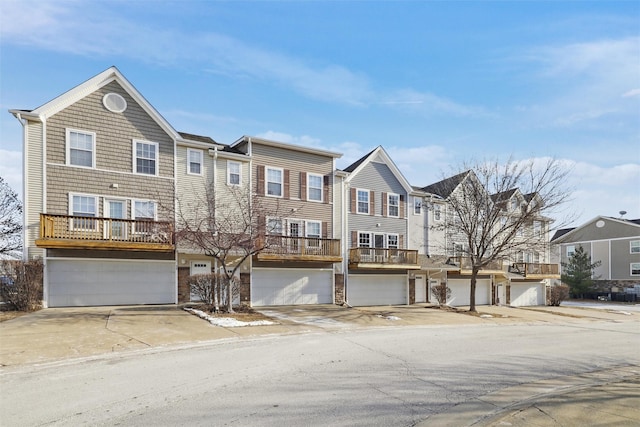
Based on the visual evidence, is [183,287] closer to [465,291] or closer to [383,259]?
[383,259]

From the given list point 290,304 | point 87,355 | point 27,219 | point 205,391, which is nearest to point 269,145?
point 290,304

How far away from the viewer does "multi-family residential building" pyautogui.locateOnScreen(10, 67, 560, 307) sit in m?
19.5

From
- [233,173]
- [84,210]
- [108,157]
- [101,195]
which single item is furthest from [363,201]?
[84,210]

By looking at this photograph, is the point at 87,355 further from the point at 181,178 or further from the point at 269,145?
the point at 269,145

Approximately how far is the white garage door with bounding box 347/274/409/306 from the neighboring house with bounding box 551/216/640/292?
2264cm

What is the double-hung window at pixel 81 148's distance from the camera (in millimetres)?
20094

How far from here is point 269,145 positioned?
82.2 ft

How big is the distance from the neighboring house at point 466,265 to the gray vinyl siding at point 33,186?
21.5 m

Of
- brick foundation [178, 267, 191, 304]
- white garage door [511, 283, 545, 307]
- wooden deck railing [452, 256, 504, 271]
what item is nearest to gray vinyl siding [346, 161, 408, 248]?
wooden deck railing [452, 256, 504, 271]

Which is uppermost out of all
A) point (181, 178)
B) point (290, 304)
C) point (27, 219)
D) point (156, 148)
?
point (156, 148)

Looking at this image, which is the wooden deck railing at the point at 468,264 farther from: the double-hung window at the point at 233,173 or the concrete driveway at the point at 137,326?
the double-hung window at the point at 233,173

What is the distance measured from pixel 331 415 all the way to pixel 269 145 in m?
20.4

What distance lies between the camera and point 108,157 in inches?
823

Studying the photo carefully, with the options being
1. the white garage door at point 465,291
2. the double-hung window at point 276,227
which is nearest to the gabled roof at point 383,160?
the double-hung window at point 276,227
